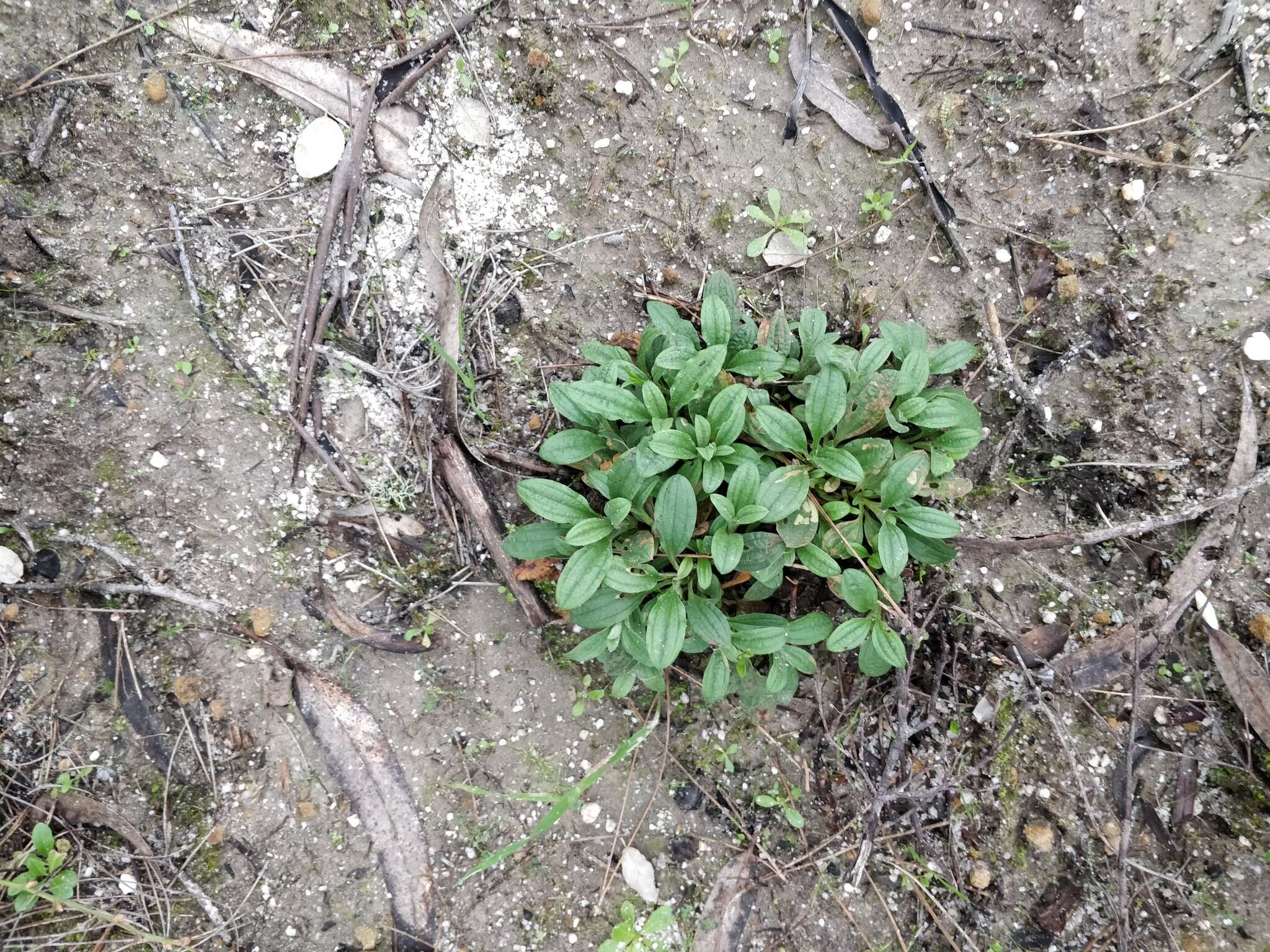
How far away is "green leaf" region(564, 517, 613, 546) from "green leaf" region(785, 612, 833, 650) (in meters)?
0.73

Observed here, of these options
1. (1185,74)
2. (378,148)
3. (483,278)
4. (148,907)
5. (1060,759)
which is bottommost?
(148,907)

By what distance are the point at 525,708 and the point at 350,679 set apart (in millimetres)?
666

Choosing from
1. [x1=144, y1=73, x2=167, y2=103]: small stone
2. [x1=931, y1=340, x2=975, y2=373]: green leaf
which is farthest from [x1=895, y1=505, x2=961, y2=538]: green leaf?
[x1=144, y1=73, x2=167, y2=103]: small stone

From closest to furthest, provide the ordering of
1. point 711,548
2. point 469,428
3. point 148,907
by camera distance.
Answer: point 711,548 → point 148,907 → point 469,428

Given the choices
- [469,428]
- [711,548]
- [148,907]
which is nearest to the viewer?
[711,548]

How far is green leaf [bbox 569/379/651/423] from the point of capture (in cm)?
226

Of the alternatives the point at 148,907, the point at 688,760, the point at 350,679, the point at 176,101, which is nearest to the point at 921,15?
the point at 176,101

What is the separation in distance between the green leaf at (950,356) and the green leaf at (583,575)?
4.40ft

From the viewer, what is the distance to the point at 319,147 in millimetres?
2539

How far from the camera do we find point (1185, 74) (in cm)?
274

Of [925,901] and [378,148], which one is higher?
[378,148]

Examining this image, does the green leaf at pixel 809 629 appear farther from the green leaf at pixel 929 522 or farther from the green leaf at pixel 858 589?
the green leaf at pixel 929 522

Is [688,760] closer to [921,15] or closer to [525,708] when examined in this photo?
[525,708]

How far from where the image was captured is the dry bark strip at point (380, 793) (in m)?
2.51
